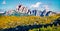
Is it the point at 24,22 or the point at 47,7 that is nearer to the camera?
the point at 47,7

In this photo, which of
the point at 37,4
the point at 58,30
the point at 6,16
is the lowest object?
the point at 58,30

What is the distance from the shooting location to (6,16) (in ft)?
16.1

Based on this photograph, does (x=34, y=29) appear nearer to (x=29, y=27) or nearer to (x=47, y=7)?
(x=29, y=27)

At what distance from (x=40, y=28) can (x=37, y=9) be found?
493 mm

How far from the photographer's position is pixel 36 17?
5.09 m

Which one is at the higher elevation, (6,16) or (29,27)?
(6,16)

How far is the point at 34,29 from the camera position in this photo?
4.89 meters

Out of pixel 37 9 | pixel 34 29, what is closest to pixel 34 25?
pixel 34 29

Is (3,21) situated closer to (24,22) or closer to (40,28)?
(24,22)

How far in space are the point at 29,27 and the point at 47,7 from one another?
0.73 metres

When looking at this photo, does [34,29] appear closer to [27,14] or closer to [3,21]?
[27,14]

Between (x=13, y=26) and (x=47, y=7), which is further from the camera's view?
(x=13, y=26)

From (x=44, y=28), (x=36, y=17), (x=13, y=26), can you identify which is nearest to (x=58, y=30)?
(x=44, y=28)

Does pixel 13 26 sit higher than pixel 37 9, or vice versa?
pixel 37 9
